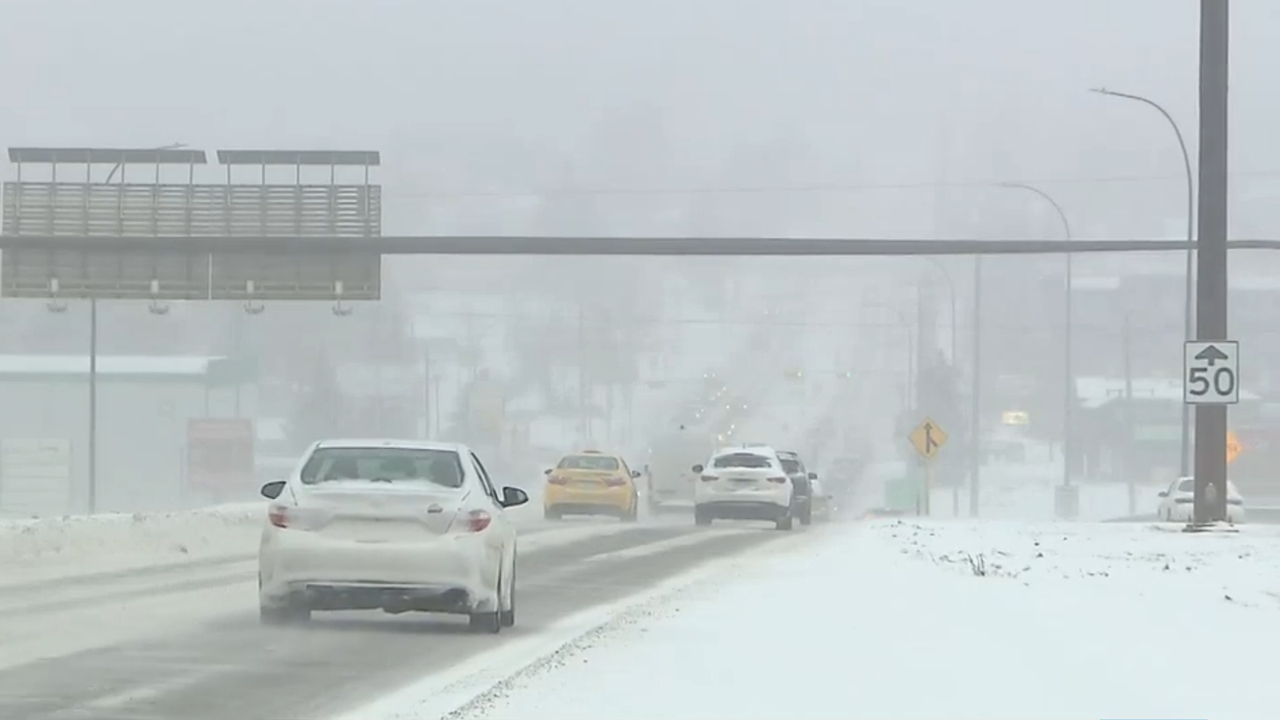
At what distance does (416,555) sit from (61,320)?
14975cm

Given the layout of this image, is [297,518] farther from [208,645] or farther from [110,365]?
[110,365]

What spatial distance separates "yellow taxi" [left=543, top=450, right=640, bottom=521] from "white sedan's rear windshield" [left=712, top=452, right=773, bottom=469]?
4.54 metres

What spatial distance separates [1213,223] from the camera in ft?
111

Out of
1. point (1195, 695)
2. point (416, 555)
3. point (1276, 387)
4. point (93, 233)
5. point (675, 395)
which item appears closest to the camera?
point (1195, 695)

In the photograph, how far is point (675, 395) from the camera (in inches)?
6496

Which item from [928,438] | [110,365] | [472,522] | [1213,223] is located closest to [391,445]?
[472,522]

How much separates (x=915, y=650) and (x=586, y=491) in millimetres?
33797

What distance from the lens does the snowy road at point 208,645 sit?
1184 cm

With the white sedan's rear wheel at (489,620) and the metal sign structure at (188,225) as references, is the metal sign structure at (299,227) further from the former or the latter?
the white sedan's rear wheel at (489,620)

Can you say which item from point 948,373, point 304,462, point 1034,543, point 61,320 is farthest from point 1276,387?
point 304,462

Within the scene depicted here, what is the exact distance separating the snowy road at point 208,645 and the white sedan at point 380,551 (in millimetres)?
272

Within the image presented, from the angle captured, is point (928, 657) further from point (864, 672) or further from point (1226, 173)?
point (1226, 173)

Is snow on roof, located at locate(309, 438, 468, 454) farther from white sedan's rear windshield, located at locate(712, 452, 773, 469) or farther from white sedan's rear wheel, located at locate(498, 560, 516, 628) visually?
white sedan's rear windshield, located at locate(712, 452, 773, 469)

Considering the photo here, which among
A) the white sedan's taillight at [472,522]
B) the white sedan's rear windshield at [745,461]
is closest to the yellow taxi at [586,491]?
the white sedan's rear windshield at [745,461]
